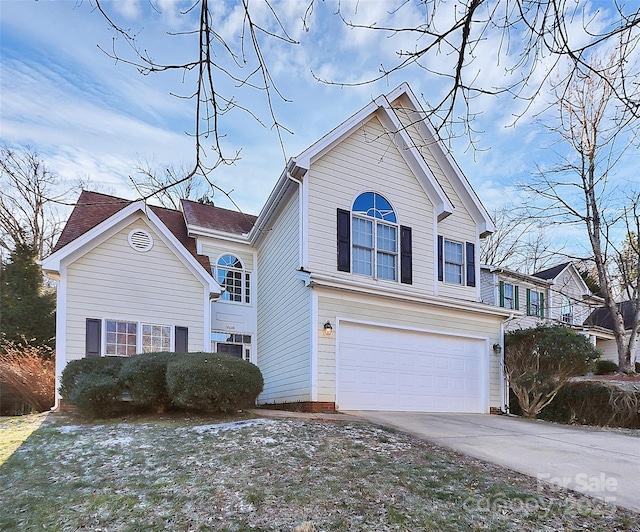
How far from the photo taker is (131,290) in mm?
12031

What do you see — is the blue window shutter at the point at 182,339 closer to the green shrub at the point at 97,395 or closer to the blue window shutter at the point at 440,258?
the green shrub at the point at 97,395

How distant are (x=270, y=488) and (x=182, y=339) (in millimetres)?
8062

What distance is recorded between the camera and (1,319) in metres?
14.9

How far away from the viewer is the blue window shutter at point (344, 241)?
11.6m

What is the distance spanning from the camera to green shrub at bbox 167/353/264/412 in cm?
855

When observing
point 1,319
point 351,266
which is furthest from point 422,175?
point 1,319

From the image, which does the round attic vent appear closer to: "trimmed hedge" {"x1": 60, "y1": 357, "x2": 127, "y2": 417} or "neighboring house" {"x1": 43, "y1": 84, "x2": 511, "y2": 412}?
"neighboring house" {"x1": 43, "y1": 84, "x2": 511, "y2": 412}

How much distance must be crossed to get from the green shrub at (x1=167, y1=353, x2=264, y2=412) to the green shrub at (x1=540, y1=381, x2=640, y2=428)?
29.3 feet

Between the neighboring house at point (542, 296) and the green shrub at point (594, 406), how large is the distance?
480 cm

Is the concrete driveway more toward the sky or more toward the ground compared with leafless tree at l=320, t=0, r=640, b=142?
more toward the ground

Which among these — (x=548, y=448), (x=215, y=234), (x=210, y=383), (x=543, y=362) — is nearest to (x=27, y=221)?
(x=215, y=234)

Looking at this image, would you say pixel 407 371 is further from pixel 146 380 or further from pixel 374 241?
pixel 146 380

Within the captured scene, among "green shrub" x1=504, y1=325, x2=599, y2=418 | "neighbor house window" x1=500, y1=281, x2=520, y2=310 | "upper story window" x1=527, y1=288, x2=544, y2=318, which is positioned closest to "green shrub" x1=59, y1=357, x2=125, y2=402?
"green shrub" x1=504, y1=325, x2=599, y2=418

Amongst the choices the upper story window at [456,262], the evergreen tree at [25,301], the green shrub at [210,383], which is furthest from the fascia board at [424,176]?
the evergreen tree at [25,301]
